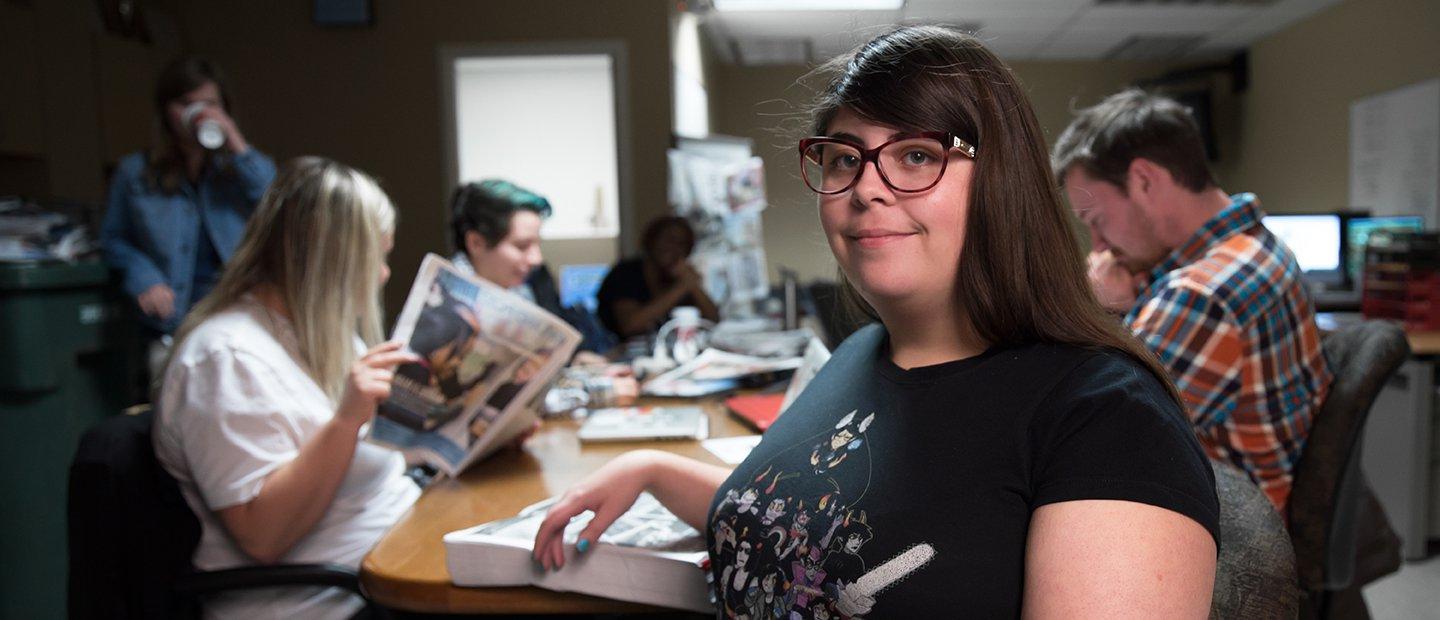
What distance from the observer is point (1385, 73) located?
3516 mm

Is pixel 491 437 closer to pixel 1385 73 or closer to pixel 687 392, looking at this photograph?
pixel 687 392

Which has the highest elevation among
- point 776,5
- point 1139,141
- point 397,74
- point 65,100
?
point 776,5

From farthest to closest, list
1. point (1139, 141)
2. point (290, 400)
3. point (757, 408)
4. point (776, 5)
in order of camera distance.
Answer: point (776, 5), point (757, 408), point (1139, 141), point (290, 400)

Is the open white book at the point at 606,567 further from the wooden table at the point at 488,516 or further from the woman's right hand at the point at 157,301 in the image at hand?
the woman's right hand at the point at 157,301

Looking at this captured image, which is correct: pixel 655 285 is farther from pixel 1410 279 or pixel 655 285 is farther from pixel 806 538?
pixel 806 538

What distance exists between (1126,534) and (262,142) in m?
5.14

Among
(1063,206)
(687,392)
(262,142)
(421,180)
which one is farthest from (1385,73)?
(262,142)

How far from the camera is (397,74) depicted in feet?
15.6

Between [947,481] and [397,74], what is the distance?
4.70m

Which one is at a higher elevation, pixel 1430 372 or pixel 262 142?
pixel 262 142

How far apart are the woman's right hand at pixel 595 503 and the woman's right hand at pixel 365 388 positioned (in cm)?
40

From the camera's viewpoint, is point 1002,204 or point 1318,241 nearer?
point 1002,204

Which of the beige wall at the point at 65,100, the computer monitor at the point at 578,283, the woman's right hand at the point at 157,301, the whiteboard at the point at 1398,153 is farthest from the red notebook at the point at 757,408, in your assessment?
the computer monitor at the point at 578,283

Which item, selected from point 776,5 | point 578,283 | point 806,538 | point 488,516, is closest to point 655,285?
point 578,283
